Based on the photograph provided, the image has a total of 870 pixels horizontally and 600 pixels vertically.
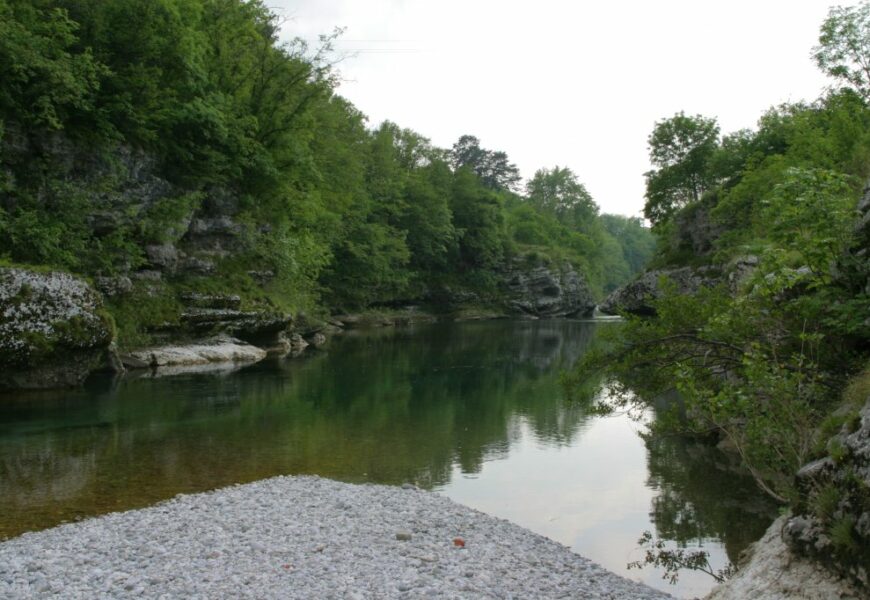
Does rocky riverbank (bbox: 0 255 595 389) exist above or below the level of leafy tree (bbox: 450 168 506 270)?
below

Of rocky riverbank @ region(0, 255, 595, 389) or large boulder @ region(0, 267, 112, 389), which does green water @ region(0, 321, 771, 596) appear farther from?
rocky riverbank @ region(0, 255, 595, 389)

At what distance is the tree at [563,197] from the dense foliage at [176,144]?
2365 inches

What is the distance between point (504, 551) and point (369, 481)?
4842 mm

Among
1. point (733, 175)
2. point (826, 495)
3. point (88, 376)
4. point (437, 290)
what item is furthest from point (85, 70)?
point (437, 290)

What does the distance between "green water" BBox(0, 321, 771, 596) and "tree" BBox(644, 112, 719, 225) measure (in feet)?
89.5

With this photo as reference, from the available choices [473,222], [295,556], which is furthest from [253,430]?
[473,222]

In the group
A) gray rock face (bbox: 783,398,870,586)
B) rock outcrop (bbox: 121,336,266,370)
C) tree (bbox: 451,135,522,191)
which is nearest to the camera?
gray rock face (bbox: 783,398,870,586)

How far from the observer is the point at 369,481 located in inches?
521

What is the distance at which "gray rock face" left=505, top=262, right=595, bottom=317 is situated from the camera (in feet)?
266

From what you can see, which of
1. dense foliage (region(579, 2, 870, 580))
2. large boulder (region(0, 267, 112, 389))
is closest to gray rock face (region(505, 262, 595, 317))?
large boulder (region(0, 267, 112, 389))

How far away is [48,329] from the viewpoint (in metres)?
20.4

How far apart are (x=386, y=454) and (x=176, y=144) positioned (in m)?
21.2

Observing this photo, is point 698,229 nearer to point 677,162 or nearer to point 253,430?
point 677,162

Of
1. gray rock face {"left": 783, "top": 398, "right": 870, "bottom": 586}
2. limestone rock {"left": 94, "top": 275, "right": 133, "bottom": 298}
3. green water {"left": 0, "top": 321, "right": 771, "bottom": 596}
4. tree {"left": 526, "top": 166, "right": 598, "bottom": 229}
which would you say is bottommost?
green water {"left": 0, "top": 321, "right": 771, "bottom": 596}
